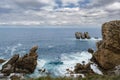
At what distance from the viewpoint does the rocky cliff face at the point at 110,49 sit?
154 ft

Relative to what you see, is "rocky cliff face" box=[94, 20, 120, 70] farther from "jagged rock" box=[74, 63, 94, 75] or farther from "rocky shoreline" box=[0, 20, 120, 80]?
"jagged rock" box=[74, 63, 94, 75]

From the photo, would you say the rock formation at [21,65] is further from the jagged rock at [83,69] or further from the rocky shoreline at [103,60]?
the jagged rock at [83,69]

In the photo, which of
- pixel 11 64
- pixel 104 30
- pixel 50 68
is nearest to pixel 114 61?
pixel 104 30

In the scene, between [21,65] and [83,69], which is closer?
[83,69]

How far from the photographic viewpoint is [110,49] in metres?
48.2

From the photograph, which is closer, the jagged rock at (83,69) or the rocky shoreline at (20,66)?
the rocky shoreline at (20,66)

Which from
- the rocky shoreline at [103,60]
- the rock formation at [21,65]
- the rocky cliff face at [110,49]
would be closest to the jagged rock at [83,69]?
the rocky shoreline at [103,60]

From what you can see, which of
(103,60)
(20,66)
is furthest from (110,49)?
(20,66)

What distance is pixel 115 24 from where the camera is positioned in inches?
1953

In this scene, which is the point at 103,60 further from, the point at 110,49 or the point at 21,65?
the point at 21,65

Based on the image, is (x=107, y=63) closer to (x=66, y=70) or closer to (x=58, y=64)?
(x=66, y=70)

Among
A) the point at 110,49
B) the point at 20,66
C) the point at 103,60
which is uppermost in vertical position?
the point at 110,49

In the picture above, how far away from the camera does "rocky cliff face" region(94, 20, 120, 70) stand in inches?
1848

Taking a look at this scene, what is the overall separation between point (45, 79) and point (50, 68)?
132 ft
